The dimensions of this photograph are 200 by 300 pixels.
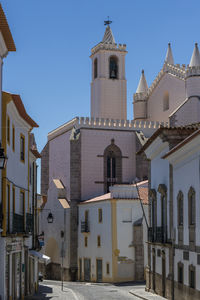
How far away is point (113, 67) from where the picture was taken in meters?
57.8

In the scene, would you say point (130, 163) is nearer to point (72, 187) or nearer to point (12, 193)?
point (72, 187)

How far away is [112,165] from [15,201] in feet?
93.1

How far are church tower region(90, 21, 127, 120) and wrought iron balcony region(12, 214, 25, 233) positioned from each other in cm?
3544

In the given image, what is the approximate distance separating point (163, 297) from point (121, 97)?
34490mm

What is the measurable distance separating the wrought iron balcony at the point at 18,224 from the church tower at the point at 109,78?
35.4 metres

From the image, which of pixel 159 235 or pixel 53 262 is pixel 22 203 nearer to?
pixel 159 235

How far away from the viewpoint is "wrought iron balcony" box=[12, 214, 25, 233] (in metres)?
20.9

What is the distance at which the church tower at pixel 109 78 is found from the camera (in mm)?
57156

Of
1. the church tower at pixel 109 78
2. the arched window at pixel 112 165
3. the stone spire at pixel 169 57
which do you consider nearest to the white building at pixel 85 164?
the arched window at pixel 112 165

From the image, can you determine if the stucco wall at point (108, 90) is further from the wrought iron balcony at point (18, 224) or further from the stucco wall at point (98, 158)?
the wrought iron balcony at point (18, 224)

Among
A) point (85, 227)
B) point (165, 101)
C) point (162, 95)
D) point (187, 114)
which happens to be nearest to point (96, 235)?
point (85, 227)

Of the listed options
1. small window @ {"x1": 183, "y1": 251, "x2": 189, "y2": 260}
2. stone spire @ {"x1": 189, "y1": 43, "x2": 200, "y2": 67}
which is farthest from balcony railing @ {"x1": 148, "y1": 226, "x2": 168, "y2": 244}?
stone spire @ {"x1": 189, "y1": 43, "x2": 200, "y2": 67}

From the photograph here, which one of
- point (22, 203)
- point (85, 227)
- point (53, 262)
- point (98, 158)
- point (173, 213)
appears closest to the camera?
point (173, 213)

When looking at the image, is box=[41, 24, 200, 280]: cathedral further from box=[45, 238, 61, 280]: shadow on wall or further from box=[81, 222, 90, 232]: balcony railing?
box=[81, 222, 90, 232]: balcony railing
